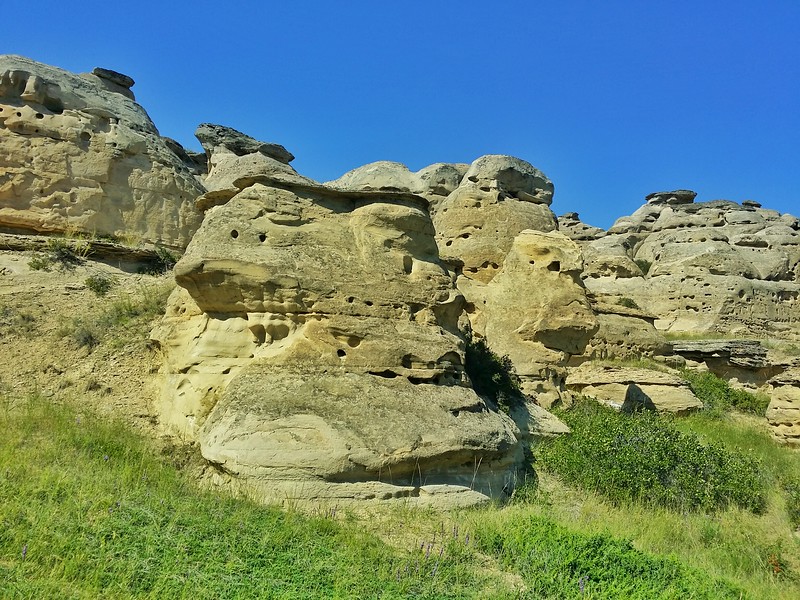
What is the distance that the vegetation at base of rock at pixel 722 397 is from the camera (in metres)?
15.1

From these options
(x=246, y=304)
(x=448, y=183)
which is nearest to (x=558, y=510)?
(x=246, y=304)

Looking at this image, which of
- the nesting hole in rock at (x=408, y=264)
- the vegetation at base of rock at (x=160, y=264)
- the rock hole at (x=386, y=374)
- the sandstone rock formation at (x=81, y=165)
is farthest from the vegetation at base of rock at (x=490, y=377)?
the sandstone rock formation at (x=81, y=165)

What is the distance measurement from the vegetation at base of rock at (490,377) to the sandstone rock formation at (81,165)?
6149 mm

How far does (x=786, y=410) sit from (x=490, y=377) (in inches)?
259

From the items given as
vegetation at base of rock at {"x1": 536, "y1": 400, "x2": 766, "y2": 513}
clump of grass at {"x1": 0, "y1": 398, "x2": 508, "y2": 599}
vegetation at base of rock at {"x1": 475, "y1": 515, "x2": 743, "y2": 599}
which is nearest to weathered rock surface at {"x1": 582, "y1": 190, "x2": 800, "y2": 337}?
vegetation at base of rock at {"x1": 536, "y1": 400, "x2": 766, "y2": 513}

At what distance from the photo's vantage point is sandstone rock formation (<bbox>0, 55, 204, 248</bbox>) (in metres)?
11.2

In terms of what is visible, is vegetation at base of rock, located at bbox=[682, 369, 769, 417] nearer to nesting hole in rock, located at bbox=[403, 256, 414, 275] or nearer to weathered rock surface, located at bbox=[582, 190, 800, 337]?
weathered rock surface, located at bbox=[582, 190, 800, 337]

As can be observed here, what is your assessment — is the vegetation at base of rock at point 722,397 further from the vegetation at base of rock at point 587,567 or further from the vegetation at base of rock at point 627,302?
the vegetation at base of rock at point 587,567

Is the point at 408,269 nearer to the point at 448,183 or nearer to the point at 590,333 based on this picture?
the point at 590,333

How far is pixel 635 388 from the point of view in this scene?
47.0ft

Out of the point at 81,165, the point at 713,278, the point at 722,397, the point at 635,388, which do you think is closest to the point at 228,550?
the point at 81,165

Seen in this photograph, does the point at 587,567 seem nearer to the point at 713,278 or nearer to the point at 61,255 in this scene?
the point at 61,255

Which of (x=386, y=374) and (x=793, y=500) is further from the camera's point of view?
(x=793, y=500)

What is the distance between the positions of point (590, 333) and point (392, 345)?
22.0ft
